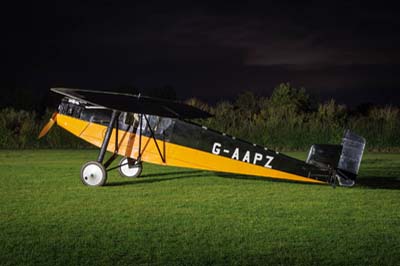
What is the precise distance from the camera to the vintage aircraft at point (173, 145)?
1146 cm

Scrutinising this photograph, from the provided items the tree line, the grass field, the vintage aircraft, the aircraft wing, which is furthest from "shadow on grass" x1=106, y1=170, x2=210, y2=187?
the tree line

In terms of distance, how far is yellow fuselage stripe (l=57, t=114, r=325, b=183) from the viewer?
12.0 m

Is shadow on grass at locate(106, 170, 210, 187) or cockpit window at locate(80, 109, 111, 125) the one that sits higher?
cockpit window at locate(80, 109, 111, 125)

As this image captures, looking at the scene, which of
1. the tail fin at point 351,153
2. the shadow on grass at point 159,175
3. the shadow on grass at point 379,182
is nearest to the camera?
the tail fin at point 351,153

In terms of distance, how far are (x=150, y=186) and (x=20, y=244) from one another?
238 inches

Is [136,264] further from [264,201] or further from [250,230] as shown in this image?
[264,201]

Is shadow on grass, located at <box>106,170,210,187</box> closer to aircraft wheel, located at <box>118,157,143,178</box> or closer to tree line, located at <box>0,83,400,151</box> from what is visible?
aircraft wheel, located at <box>118,157,143,178</box>

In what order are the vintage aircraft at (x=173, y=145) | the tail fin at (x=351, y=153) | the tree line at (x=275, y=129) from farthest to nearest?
the tree line at (x=275, y=129) < the vintage aircraft at (x=173, y=145) < the tail fin at (x=351, y=153)

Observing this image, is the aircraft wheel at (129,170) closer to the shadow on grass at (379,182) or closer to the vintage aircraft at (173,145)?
the vintage aircraft at (173,145)

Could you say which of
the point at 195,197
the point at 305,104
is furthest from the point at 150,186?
the point at 305,104

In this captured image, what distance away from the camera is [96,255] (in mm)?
6305

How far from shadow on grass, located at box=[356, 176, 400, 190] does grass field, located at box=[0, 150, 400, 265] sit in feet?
0.16

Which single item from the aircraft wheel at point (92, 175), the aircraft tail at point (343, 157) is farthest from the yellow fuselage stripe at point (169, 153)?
the aircraft wheel at point (92, 175)

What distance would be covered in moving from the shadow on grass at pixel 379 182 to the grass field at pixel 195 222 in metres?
0.05
